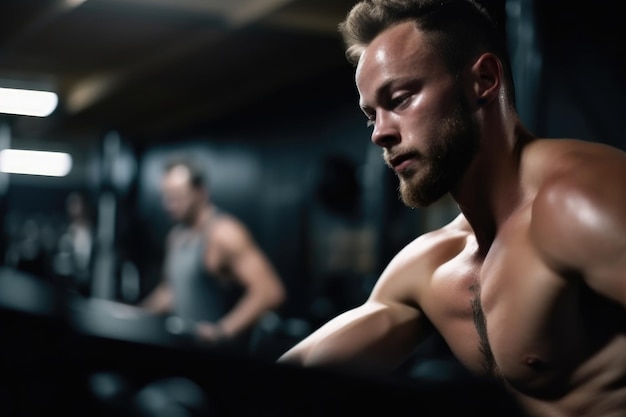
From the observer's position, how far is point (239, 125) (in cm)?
596

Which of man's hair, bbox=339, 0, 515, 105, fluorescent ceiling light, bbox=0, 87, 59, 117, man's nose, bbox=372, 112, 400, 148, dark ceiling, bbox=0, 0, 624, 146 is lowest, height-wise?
man's nose, bbox=372, 112, 400, 148

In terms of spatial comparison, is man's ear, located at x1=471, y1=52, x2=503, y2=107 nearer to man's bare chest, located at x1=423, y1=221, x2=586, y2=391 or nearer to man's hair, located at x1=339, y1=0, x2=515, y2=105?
man's hair, located at x1=339, y1=0, x2=515, y2=105

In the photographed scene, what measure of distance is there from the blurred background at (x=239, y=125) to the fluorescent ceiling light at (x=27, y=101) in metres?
0.11

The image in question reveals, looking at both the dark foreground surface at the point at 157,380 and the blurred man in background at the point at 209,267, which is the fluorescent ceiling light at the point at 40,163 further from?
the dark foreground surface at the point at 157,380

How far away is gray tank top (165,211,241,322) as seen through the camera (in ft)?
8.47

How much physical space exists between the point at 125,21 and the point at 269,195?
1.54m

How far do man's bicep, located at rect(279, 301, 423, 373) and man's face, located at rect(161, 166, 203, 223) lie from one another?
1.68 m

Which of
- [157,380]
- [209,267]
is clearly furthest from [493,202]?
[209,267]

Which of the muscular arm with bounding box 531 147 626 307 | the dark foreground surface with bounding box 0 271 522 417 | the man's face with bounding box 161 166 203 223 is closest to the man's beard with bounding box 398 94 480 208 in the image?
the muscular arm with bounding box 531 147 626 307

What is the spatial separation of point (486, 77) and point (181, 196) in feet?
6.29

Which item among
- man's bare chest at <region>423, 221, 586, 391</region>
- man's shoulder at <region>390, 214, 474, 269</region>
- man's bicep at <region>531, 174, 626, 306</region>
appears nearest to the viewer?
man's bicep at <region>531, 174, 626, 306</region>

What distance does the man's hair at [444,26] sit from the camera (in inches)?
38.5

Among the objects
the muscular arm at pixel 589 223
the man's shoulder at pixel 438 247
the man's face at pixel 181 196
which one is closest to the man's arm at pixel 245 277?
the man's face at pixel 181 196

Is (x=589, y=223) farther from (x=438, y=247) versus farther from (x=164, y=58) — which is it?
(x=164, y=58)
